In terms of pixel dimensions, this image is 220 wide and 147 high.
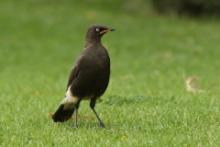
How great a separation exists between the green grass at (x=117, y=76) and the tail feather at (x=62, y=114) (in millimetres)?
157

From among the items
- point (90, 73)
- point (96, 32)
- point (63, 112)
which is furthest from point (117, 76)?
point (90, 73)

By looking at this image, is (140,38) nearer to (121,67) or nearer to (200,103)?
(121,67)

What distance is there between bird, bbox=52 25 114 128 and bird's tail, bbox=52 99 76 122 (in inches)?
1.7

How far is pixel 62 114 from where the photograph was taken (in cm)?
1116

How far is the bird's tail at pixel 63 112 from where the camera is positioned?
36.2 feet

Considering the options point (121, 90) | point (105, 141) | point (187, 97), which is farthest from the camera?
point (121, 90)

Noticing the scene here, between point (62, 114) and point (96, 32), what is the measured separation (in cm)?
144

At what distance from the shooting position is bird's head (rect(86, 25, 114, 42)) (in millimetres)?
10867

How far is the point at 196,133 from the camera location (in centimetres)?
969

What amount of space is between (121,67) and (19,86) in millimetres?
4652

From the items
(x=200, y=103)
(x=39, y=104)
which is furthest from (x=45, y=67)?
(x=200, y=103)

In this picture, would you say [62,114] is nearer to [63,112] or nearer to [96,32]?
[63,112]

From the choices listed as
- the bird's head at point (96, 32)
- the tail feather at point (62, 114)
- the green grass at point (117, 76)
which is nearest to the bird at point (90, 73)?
the bird's head at point (96, 32)

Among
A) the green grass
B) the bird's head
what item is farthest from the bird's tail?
the bird's head
